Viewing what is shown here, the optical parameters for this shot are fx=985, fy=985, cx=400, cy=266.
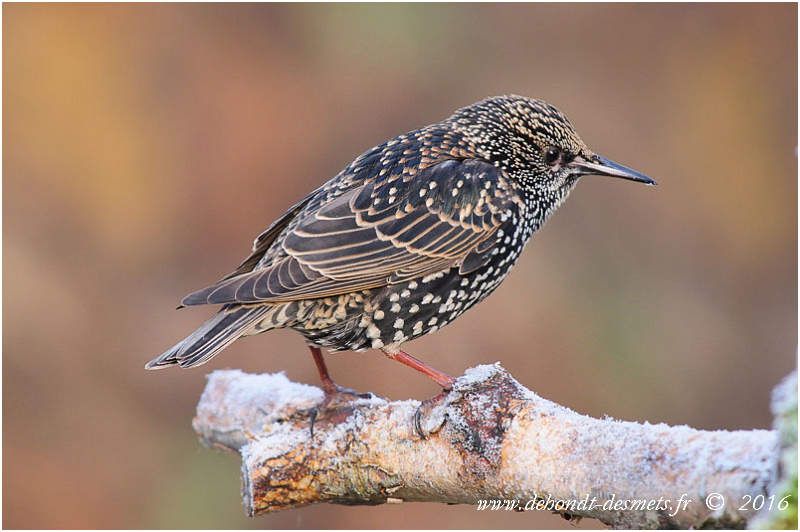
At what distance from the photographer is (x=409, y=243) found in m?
4.03

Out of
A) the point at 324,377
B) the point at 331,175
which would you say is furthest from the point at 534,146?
the point at 331,175

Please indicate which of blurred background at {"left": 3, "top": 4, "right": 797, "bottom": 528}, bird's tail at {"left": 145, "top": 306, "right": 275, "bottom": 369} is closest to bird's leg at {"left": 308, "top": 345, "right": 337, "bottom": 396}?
bird's tail at {"left": 145, "top": 306, "right": 275, "bottom": 369}

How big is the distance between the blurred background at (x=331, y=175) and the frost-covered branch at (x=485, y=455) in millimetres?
2896

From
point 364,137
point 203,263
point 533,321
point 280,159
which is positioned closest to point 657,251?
point 533,321

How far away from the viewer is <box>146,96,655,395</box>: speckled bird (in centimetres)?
389

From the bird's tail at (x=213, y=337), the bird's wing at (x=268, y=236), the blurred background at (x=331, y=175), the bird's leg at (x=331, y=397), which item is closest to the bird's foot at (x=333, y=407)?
the bird's leg at (x=331, y=397)

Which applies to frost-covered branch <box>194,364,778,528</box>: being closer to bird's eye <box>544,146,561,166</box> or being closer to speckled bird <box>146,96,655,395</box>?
speckled bird <box>146,96,655,395</box>

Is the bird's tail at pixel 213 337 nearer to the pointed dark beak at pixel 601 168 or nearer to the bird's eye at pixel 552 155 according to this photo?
the bird's eye at pixel 552 155

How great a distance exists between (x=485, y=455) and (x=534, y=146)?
5.33 feet

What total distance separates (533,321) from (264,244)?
3539 millimetres

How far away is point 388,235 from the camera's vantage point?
4027 millimetres

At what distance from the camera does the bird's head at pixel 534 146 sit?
14.3ft

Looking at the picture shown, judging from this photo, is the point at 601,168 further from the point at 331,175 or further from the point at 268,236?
the point at 331,175

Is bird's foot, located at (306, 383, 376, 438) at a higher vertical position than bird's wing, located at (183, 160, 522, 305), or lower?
lower
